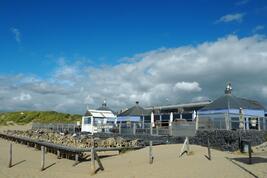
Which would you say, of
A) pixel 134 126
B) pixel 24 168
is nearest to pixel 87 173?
pixel 24 168

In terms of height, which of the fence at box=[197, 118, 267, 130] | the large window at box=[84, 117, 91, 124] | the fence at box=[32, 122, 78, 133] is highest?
the large window at box=[84, 117, 91, 124]

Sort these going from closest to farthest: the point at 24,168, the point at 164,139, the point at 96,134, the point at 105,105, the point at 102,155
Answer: the point at 24,168, the point at 102,155, the point at 164,139, the point at 96,134, the point at 105,105

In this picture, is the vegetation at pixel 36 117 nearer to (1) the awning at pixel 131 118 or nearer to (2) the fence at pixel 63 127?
(2) the fence at pixel 63 127

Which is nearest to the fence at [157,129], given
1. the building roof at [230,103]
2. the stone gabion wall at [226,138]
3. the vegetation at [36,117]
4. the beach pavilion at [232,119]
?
the stone gabion wall at [226,138]

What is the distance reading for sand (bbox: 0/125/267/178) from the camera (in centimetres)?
1585

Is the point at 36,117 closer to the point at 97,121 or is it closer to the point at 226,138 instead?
the point at 97,121

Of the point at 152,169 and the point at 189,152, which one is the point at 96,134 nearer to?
the point at 189,152

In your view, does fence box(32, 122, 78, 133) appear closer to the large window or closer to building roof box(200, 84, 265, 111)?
the large window

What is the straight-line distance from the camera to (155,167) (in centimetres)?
1830

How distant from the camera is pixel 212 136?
2511 cm

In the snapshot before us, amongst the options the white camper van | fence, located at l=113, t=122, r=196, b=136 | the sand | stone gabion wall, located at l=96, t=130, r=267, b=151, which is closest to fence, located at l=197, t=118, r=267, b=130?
stone gabion wall, located at l=96, t=130, r=267, b=151

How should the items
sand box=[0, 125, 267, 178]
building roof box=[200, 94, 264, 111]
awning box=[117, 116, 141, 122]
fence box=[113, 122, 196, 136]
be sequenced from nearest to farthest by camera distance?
sand box=[0, 125, 267, 178] → fence box=[113, 122, 196, 136] → building roof box=[200, 94, 264, 111] → awning box=[117, 116, 141, 122]

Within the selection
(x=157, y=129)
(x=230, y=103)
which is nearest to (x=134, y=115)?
(x=157, y=129)

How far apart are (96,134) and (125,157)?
50.9ft
